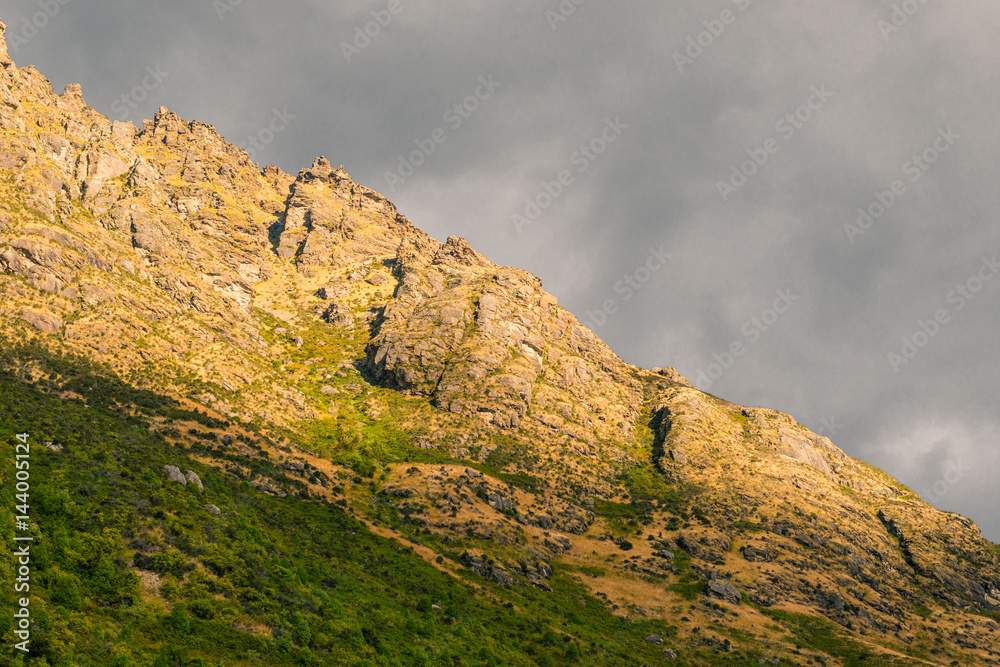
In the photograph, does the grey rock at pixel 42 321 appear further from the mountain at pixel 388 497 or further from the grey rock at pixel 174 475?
the grey rock at pixel 174 475

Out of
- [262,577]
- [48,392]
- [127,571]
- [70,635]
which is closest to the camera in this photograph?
[70,635]

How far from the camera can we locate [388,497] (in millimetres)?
108000

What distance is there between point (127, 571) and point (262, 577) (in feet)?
39.3

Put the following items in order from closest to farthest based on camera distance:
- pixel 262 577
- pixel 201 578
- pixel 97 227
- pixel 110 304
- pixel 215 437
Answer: pixel 201 578
pixel 262 577
pixel 215 437
pixel 110 304
pixel 97 227

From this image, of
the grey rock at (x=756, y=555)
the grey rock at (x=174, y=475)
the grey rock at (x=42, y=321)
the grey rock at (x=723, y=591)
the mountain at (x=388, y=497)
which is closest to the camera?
the mountain at (x=388, y=497)

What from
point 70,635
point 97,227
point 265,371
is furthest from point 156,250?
point 70,635

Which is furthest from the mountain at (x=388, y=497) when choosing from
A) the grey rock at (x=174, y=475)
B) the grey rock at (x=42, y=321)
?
the grey rock at (x=42, y=321)

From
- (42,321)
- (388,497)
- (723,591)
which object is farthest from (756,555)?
(42,321)

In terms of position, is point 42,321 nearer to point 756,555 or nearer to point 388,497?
point 388,497

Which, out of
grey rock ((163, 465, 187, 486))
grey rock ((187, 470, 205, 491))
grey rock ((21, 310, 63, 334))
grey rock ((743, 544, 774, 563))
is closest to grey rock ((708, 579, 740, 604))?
grey rock ((743, 544, 774, 563))

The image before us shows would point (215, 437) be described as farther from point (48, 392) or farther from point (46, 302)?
point (46, 302)

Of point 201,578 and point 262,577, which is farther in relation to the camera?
point 262,577

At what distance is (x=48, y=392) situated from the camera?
82000 millimetres

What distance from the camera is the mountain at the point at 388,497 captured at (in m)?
38.8
